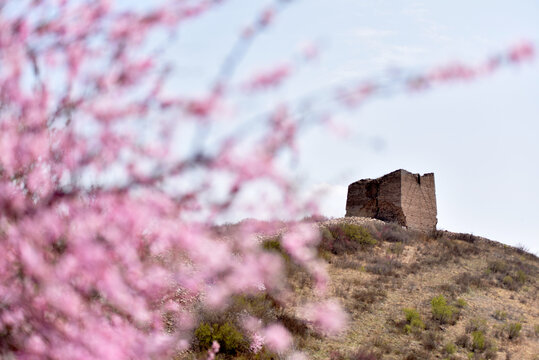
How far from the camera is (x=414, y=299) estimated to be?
11.6m

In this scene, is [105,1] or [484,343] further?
[484,343]

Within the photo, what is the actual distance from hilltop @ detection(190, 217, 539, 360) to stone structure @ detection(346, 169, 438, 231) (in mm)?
3626

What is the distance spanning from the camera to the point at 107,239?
2.47 meters

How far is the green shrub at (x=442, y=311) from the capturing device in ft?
34.3

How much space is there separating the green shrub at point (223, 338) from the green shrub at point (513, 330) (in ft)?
21.5

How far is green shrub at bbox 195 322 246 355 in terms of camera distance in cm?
750

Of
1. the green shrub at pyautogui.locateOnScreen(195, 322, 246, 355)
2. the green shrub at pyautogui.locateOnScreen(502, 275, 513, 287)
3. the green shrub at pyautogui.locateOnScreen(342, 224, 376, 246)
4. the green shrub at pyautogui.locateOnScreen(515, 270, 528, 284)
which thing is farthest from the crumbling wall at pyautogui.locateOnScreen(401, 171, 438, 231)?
the green shrub at pyautogui.locateOnScreen(195, 322, 246, 355)

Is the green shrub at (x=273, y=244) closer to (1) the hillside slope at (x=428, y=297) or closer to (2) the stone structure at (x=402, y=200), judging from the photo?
(1) the hillside slope at (x=428, y=297)

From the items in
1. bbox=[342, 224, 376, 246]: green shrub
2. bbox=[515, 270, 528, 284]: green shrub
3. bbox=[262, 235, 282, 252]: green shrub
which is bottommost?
bbox=[515, 270, 528, 284]: green shrub

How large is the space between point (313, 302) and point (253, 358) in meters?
3.53


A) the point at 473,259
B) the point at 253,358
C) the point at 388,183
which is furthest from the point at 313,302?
the point at 388,183

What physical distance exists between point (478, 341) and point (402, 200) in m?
12.4

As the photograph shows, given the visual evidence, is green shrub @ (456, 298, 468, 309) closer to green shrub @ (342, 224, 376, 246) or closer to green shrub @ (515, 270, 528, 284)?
Result: green shrub @ (515, 270, 528, 284)

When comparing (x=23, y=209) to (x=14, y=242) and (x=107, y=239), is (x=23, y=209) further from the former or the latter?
(x=107, y=239)
